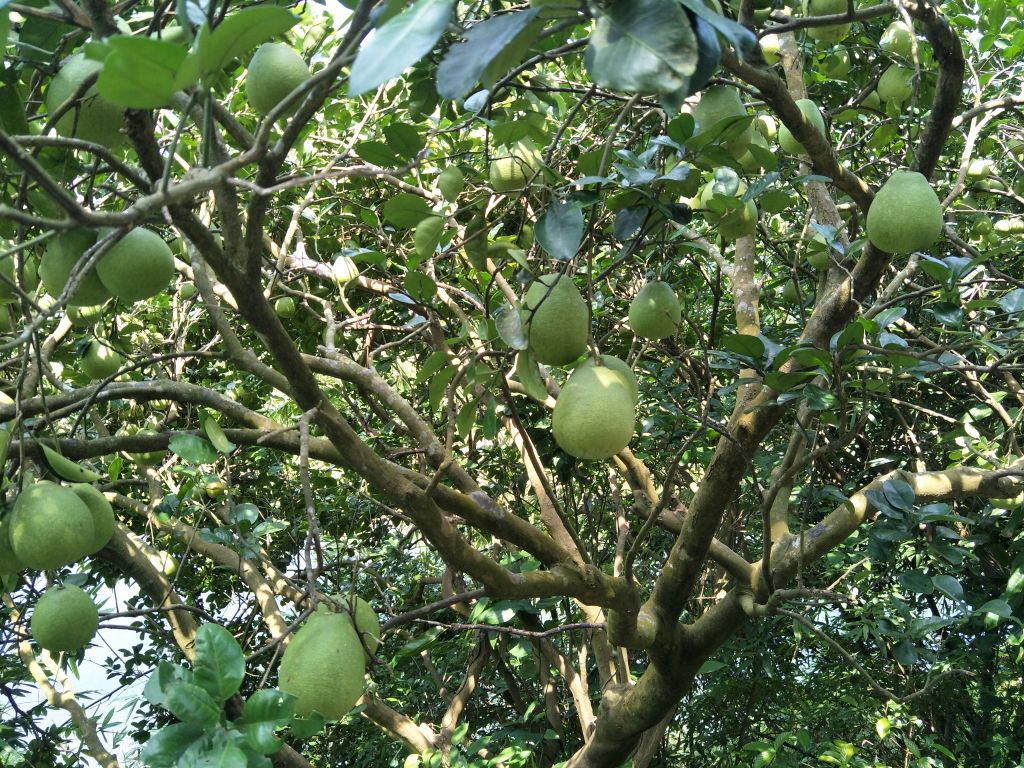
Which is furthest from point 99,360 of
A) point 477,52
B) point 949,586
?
point 949,586

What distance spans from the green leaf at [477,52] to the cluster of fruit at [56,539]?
0.88 meters

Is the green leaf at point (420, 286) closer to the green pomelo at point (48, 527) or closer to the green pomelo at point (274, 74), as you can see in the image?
the green pomelo at point (274, 74)

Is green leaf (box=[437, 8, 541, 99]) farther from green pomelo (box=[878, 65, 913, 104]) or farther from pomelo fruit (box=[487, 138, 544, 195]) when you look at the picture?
green pomelo (box=[878, 65, 913, 104])

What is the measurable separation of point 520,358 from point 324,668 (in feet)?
1.74

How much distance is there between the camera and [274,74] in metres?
1.16

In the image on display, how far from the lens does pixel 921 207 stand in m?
1.57

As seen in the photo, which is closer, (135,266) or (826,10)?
(135,266)

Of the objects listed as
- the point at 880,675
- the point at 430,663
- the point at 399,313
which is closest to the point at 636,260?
the point at 399,313

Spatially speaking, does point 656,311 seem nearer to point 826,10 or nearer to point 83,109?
point 83,109

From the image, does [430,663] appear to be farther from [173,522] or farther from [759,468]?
[759,468]

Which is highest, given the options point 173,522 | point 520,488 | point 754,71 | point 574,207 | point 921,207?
point 520,488

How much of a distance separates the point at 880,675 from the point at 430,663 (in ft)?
6.44

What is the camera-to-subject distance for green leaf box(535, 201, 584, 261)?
3.80ft

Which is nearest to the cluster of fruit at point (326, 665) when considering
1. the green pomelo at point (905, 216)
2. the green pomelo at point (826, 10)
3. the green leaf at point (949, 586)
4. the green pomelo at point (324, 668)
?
the green pomelo at point (324, 668)
